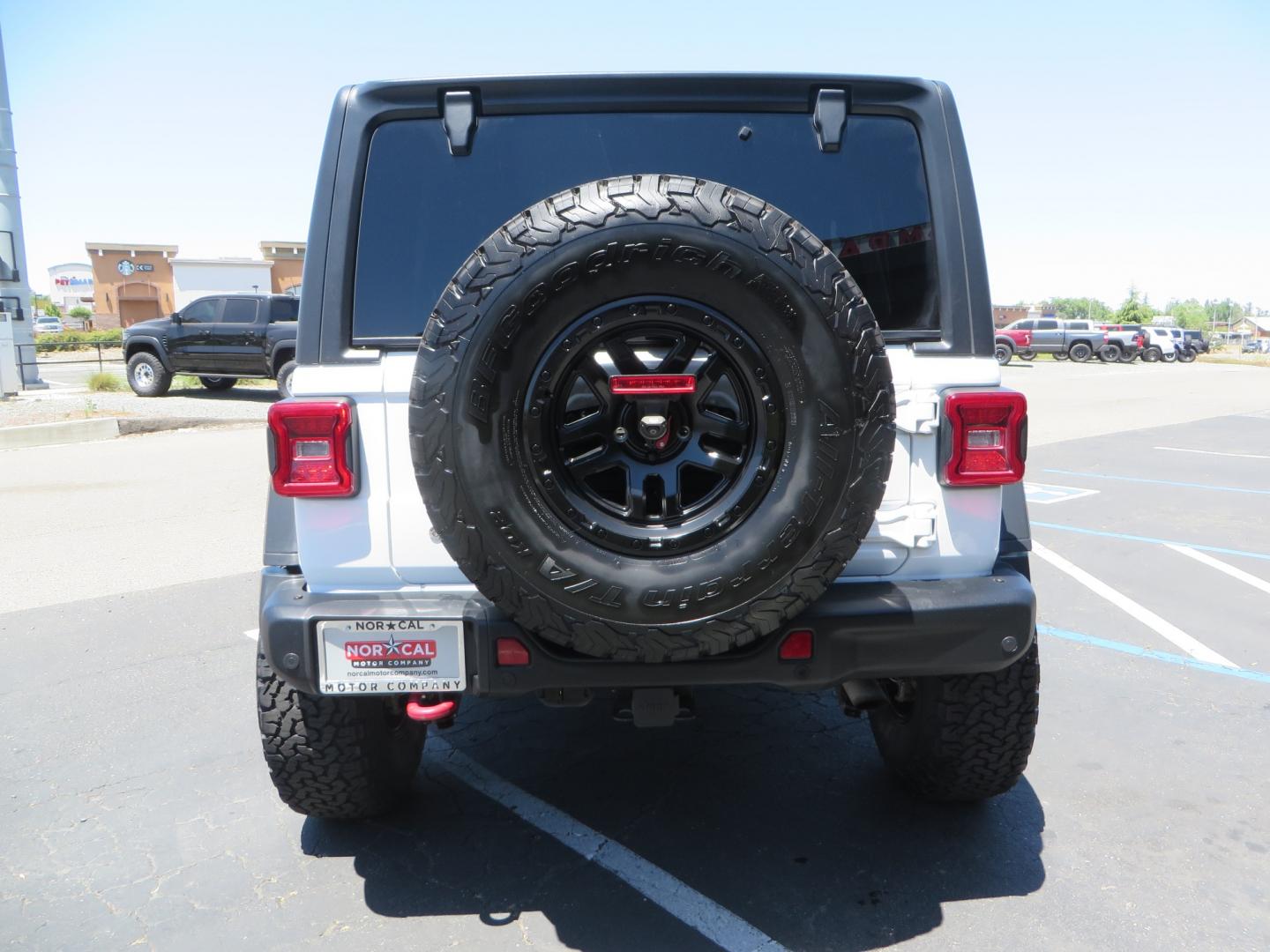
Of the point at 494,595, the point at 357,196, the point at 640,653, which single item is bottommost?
the point at 640,653

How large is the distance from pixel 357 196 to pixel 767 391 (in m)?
1.23

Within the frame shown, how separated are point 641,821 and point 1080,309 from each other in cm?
17434

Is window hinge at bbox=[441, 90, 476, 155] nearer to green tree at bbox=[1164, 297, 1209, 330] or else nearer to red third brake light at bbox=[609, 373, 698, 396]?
red third brake light at bbox=[609, 373, 698, 396]

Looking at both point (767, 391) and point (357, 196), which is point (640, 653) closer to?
point (767, 391)

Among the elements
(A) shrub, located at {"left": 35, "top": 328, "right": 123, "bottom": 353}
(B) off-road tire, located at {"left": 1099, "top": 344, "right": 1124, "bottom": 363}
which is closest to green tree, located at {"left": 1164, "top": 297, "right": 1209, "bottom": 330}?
(B) off-road tire, located at {"left": 1099, "top": 344, "right": 1124, "bottom": 363}

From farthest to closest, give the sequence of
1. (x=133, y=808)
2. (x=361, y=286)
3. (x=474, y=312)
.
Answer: (x=133, y=808)
(x=361, y=286)
(x=474, y=312)

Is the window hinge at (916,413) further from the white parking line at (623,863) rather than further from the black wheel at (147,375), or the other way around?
the black wheel at (147,375)

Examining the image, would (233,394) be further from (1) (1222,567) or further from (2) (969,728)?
(2) (969,728)

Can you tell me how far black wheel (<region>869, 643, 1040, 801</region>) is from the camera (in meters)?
2.78

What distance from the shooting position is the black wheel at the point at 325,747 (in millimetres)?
2711

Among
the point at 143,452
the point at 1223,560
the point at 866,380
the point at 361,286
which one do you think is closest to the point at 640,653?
the point at 866,380

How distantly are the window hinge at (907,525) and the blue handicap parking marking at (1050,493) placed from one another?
6575 millimetres

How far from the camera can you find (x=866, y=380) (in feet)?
7.09

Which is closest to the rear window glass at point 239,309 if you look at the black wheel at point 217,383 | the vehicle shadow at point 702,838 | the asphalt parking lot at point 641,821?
the black wheel at point 217,383
